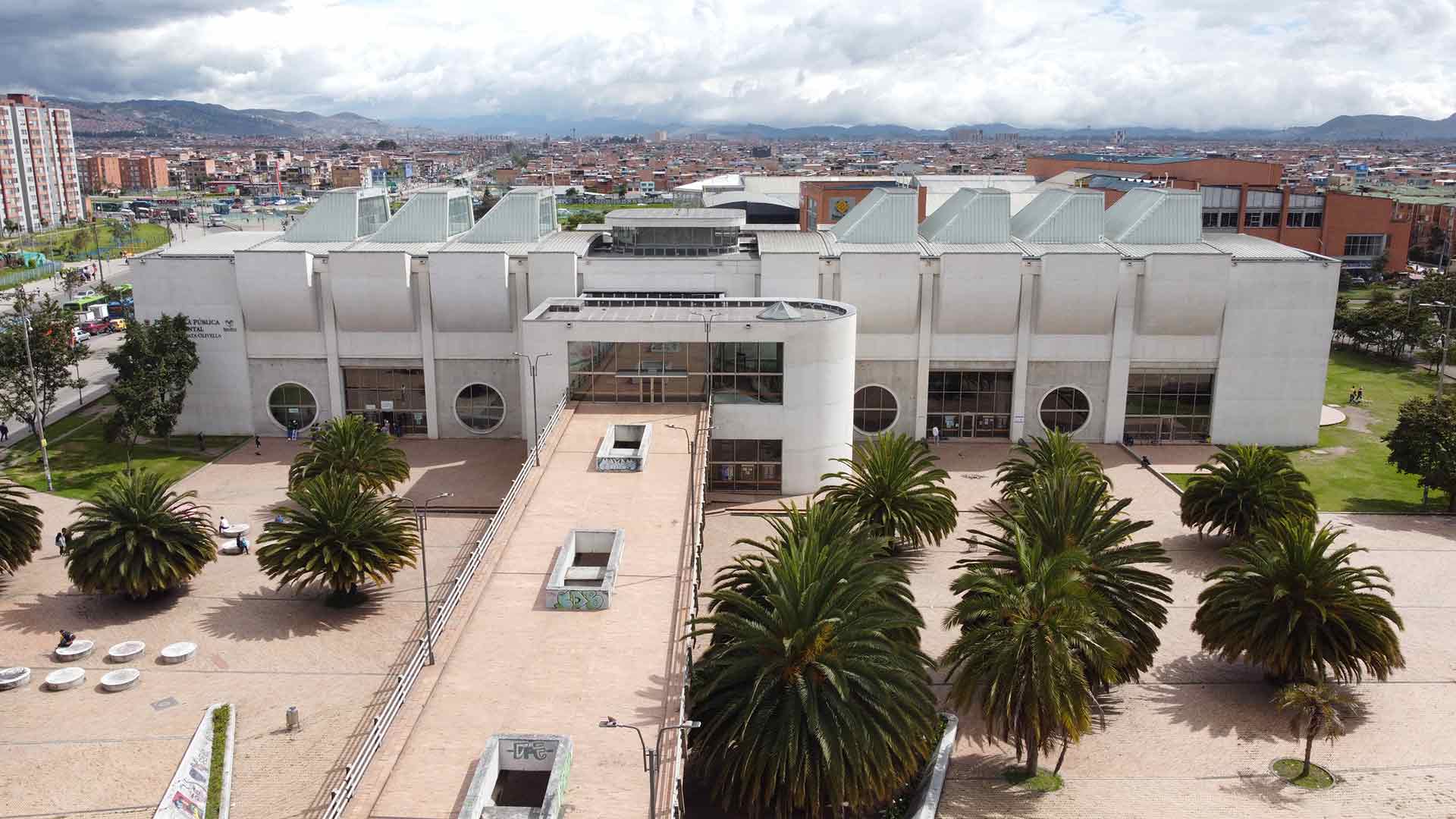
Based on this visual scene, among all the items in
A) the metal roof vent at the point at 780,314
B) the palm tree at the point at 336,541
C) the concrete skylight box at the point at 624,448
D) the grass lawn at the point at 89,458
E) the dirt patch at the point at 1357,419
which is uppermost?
the metal roof vent at the point at 780,314

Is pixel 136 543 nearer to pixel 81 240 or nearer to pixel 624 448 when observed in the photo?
pixel 624 448

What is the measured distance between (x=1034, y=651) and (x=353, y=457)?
993 inches

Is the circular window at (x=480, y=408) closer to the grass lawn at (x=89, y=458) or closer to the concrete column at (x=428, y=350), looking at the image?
the concrete column at (x=428, y=350)

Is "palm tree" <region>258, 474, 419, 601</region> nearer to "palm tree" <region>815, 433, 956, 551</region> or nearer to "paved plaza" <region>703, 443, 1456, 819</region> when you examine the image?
"palm tree" <region>815, 433, 956, 551</region>

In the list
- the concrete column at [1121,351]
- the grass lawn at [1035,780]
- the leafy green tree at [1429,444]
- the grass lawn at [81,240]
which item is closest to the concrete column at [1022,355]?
the concrete column at [1121,351]

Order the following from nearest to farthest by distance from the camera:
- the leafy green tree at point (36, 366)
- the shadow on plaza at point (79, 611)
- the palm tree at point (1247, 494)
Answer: the shadow on plaza at point (79, 611), the palm tree at point (1247, 494), the leafy green tree at point (36, 366)

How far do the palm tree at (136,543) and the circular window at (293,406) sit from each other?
17.0 meters

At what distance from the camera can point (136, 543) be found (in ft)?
104

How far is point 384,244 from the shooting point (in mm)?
52531

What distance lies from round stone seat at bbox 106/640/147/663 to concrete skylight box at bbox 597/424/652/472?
13420 millimetres

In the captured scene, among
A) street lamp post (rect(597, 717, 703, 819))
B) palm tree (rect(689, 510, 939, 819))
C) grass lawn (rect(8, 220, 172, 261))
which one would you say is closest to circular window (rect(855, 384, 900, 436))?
palm tree (rect(689, 510, 939, 819))

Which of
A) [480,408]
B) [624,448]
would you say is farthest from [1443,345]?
[480,408]

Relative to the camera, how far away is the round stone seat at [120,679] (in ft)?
91.6

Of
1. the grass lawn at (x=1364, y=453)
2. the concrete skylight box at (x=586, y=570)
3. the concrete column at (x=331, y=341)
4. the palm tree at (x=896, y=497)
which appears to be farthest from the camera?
the concrete column at (x=331, y=341)
